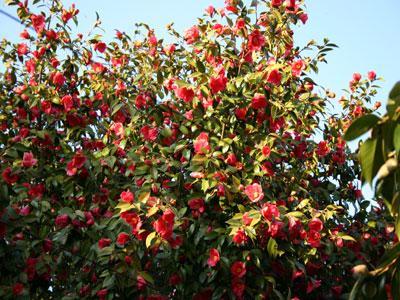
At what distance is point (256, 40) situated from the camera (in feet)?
10.8

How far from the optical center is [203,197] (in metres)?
2.84

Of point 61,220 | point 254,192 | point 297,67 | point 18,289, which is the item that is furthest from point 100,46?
point 18,289

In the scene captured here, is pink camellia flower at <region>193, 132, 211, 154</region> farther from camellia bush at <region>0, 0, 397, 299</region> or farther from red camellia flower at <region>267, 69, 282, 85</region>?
red camellia flower at <region>267, 69, 282, 85</region>

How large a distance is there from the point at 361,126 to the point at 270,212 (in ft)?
5.16

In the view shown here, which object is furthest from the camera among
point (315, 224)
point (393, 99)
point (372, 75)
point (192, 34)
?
point (372, 75)

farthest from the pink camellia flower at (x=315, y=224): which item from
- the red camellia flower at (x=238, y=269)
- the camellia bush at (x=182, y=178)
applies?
the red camellia flower at (x=238, y=269)

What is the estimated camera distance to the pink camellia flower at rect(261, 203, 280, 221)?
2643 millimetres

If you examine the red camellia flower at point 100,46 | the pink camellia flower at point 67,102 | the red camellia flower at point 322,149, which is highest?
the red camellia flower at point 100,46

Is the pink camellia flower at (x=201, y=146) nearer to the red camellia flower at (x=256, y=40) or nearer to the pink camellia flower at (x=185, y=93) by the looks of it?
the pink camellia flower at (x=185, y=93)

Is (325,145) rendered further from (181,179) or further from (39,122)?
(39,122)

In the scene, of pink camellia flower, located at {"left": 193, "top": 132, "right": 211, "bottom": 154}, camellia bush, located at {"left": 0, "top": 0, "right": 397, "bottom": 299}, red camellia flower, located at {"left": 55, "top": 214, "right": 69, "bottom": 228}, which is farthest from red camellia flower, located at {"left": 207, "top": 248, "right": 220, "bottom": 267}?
red camellia flower, located at {"left": 55, "top": 214, "right": 69, "bottom": 228}

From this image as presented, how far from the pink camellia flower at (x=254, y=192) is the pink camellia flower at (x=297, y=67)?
1.07m

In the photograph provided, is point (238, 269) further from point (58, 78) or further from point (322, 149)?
point (58, 78)

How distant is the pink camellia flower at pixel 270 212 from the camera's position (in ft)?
8.67
